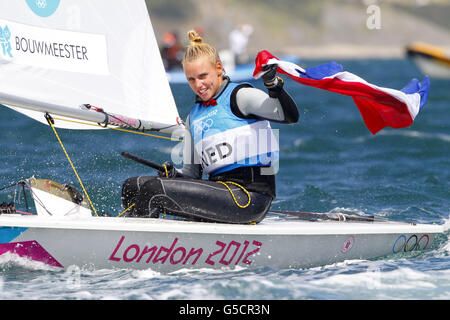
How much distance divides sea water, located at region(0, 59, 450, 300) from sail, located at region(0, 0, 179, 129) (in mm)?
191

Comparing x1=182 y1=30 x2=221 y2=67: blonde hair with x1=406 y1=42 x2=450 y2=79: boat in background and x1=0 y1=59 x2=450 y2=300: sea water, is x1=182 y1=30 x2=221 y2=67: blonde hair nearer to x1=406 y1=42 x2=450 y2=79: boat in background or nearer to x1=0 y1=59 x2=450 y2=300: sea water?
x1=0 y1=59 x2=450 y2=300: sea water

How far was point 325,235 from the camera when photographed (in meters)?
3.65

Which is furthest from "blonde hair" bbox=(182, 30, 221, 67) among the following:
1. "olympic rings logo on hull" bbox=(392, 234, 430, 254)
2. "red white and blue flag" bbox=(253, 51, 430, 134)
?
"olympic rings logo on hull" bbox=(392, 234, 430, 254)

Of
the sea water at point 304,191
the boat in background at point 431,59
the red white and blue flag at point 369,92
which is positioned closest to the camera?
the sea water at point 304,191

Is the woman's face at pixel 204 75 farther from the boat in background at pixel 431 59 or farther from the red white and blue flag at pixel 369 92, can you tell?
the boat in background at pixel 431 59

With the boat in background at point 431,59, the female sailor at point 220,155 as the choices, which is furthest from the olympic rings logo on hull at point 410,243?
the boat in background at point 431,59

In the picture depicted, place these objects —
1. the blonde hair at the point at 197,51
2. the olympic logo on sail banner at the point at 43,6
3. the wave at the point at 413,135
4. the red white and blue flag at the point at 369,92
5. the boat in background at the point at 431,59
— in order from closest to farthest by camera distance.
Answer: the blonde hair at the point at 197,51 → the red white and blue flag at the point at 369,92 → the olympic logo on sail banner at the point at 43,6 → the wave at the point at 413,135 → the boat in background at the point at 431,59

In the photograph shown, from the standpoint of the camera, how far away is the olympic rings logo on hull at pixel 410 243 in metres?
3.98

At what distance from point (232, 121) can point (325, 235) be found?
2.66 ft

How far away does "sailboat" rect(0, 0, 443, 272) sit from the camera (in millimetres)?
3289

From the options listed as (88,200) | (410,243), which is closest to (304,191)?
(410,243)

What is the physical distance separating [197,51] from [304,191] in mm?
2983

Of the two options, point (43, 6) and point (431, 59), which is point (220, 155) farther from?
point (431, 59)

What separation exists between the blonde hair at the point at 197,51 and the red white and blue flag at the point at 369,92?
35cm
